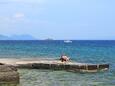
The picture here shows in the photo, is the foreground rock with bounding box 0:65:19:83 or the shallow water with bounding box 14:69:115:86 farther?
the shallow water with bounding box 14:69:115:86

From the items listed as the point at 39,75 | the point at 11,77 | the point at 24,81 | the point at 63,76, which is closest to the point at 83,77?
the point at 63,76

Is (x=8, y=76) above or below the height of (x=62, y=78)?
above

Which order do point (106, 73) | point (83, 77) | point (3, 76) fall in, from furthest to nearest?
point (106, 73), point (83, 77), point (3, 76)

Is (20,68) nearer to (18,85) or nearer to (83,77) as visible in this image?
(83,77)

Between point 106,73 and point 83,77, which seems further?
point 106,73

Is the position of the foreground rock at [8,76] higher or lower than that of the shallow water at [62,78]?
higher

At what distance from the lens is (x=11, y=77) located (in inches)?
1224

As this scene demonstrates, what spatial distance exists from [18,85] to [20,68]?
1310cm

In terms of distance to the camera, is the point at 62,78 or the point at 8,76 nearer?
the point at 8,76

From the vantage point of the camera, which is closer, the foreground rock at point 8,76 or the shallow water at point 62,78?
the foreground rock at point 8,76

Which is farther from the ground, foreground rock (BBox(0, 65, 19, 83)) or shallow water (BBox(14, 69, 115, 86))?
foreground rock (BBox(0, 65, 19, 83))

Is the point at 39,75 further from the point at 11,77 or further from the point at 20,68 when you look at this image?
the point at 11,77

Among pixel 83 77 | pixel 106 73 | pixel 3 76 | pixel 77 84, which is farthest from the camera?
pixel 106 73

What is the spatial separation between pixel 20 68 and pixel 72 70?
5.72m
